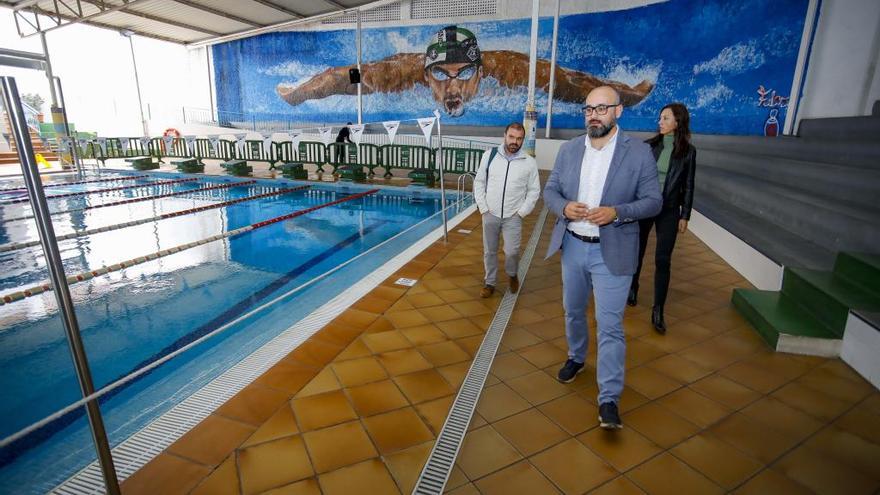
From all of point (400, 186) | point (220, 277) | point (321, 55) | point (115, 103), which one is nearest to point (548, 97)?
point (400, 186)

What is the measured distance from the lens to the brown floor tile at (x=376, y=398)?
2.30 m

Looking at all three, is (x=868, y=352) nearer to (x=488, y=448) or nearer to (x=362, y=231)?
(x=488, y=448)

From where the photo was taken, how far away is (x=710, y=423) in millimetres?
2232

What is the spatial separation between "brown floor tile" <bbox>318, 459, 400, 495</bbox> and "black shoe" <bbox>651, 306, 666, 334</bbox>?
2.44 m

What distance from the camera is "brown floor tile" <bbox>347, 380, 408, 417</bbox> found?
7.54 feet

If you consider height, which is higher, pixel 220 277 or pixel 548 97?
pixel 548 97

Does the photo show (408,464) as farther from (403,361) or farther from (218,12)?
(218,12)

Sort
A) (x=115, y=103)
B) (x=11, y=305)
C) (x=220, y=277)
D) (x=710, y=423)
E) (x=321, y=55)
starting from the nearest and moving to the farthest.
Result: (x=710, y=423) < (x=11, y=305) < (x=220, y=277) < (x=321, y=55) < (x=115, y=103)

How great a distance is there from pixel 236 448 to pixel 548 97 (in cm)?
1533

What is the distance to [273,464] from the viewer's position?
1.89 meters

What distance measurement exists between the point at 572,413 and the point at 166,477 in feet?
6.56

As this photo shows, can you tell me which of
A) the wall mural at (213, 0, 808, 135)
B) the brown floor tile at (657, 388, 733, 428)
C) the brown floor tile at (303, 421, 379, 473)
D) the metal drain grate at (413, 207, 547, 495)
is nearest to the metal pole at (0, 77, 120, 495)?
the brown floor tile at (303, 421, 379, 473)

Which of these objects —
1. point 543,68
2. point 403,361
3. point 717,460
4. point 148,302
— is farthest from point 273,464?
point 543,68

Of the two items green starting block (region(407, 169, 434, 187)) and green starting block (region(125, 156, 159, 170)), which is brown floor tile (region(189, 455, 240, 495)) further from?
green starting block (region(125, 156, 159, 170))
